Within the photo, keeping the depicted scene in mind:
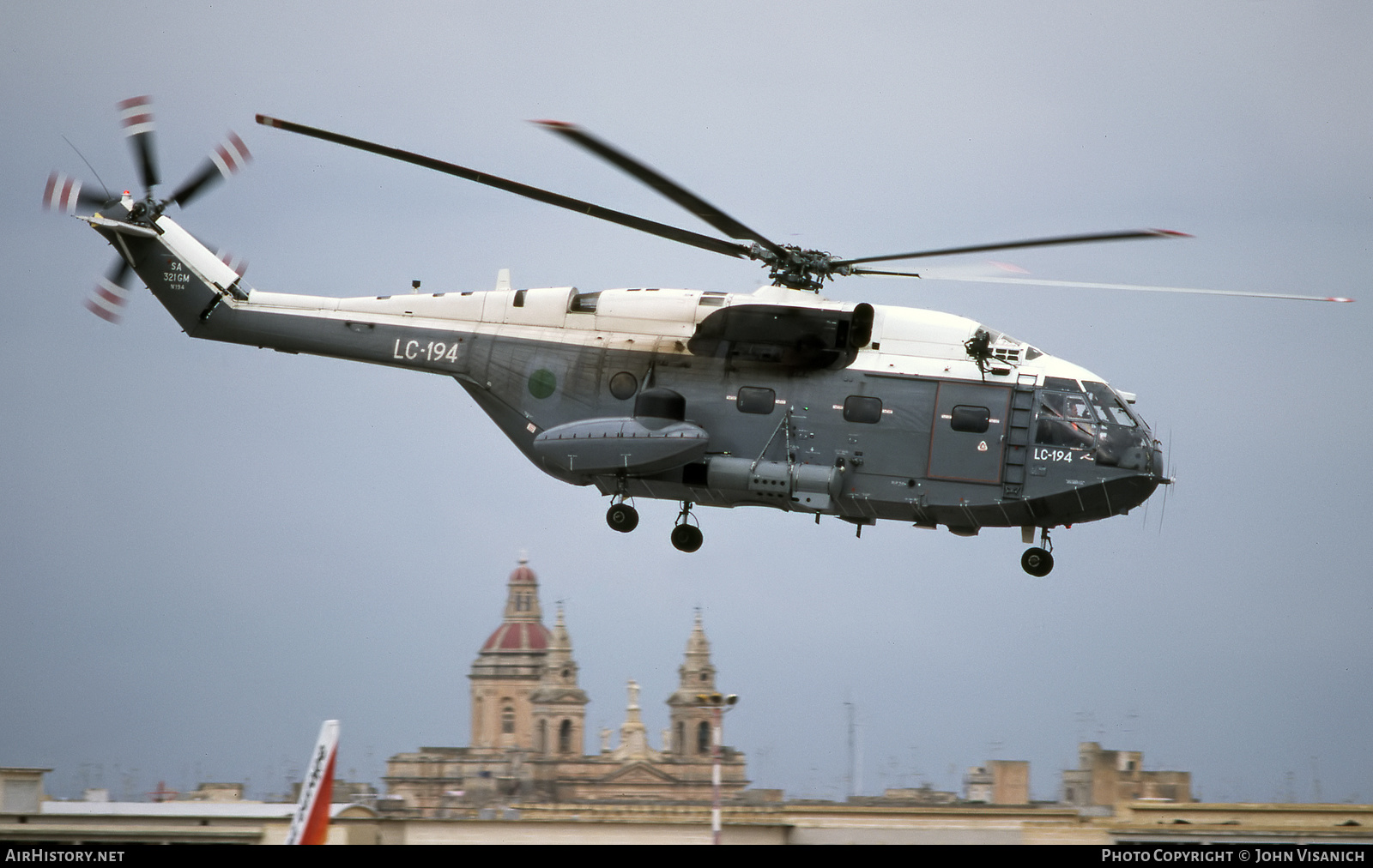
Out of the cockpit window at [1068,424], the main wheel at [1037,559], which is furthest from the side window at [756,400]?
the main wheel at [1037,559]

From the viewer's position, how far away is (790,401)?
938 inches

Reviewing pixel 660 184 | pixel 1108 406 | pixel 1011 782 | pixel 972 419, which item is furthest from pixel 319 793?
pixel 1011 782

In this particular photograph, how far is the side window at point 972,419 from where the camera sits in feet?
75.8

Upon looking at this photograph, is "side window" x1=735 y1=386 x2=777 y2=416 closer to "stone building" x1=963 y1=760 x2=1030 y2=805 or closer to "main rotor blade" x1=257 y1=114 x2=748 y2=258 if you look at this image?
"main rotor blade" x1=257 y1=114 x2=748 y2=258

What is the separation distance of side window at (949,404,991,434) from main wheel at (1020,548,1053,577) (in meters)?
2.07

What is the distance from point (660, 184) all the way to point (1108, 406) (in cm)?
736

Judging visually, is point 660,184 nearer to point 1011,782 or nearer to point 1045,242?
point 1045,242

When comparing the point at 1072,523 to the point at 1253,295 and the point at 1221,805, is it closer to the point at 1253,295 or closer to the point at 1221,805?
the point at 1253,295

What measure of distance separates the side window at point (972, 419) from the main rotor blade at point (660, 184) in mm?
3449

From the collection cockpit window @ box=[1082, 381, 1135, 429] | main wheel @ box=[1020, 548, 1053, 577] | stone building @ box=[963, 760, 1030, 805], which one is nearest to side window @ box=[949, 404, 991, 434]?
cockpit window @ box=[1082, 381, 1135, 429]

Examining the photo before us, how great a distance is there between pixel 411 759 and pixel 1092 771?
14360cm
